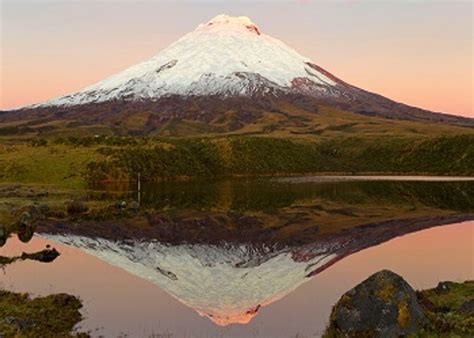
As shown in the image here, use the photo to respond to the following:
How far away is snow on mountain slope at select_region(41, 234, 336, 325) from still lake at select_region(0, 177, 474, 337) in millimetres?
90

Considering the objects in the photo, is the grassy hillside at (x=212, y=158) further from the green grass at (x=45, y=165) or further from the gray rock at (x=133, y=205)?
the gray rock at (x=133, y=205)

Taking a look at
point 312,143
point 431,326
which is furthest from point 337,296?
point 312,143

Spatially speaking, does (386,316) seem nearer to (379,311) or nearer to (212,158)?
(379,311)

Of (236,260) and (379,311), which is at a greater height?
(236,260)

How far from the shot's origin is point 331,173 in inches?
6634

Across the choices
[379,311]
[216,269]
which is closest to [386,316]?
[379,311]

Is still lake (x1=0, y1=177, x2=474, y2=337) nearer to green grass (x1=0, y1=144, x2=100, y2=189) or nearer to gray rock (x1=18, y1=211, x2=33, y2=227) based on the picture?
gray rock (x1=18, y1=211, x2=33, y2=227)

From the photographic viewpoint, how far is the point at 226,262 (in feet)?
151

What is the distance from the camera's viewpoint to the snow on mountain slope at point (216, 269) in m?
34.4

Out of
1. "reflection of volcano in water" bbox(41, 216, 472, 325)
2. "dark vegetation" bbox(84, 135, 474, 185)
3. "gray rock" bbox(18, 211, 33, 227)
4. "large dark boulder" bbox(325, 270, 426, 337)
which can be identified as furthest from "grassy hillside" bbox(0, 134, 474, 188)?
"large dark boulder" bbox(325, 270, 426, 337)

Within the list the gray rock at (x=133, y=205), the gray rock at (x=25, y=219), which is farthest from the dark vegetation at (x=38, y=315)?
the gray rock at (x=133, y=205)

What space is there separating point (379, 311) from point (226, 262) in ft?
77.2

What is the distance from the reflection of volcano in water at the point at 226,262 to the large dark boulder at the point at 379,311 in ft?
26.6

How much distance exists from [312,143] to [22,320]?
6934 inches
